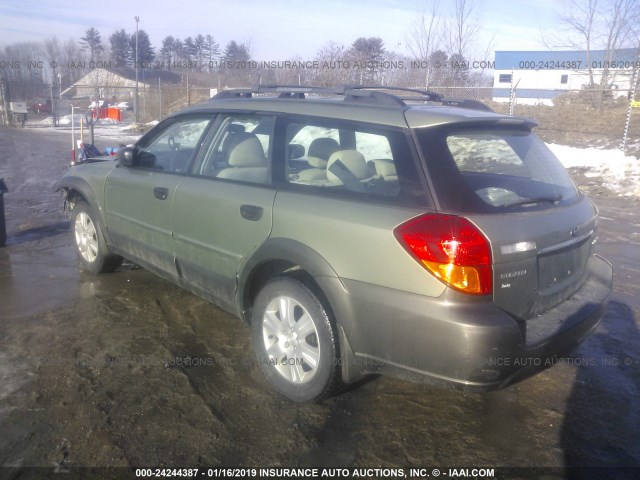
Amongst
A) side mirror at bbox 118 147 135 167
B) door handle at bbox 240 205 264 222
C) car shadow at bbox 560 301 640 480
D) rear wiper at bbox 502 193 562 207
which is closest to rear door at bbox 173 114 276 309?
door handle at bbox 240 205 264 222

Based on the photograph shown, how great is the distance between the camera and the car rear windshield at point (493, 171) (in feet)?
8.93

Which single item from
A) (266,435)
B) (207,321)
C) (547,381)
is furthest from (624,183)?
(266,435)

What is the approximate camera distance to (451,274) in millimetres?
2566

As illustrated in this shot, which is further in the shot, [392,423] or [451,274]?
[392,423]

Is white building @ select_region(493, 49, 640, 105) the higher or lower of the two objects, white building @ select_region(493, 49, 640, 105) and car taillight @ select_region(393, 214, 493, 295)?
the higher

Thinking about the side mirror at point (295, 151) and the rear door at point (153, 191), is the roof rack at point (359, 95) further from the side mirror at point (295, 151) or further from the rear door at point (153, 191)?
the rear door at point (153, 191)

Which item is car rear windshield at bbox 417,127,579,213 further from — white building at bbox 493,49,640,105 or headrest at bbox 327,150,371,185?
white building at bbox 493,49,640,105

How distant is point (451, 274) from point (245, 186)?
1.57 metres

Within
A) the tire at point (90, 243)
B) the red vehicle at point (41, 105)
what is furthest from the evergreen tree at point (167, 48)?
the tire at point (90, 243)

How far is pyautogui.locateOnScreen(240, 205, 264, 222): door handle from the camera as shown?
3.35 meters

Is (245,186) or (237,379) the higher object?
(245,186)

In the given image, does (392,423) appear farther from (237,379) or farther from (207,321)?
(207,321)

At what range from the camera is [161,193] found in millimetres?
4195

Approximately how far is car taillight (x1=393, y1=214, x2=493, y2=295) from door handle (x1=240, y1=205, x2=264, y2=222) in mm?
1160
